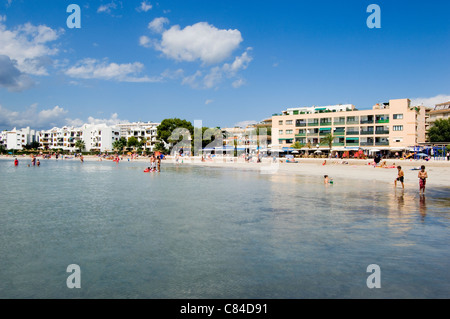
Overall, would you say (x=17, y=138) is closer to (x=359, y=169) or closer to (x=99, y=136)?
(x=99, y=136)

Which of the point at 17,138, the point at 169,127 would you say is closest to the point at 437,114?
the point at 169,127

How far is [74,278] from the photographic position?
6930mm

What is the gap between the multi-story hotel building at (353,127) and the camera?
70.5m

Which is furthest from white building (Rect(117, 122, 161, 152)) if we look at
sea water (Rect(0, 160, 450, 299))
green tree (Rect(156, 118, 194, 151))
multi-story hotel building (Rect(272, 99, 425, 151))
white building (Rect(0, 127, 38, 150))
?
sea water (Rect(0, 160, 450, 299))

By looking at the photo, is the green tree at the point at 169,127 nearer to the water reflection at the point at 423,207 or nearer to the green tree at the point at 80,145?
the green tree at the point at 80,145

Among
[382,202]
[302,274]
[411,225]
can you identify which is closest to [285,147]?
[382,202]

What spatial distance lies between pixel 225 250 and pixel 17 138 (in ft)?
597

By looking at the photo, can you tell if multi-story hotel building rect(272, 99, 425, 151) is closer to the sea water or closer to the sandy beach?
the sandy beach

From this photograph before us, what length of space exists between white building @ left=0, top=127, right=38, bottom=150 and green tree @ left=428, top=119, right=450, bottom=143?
169m

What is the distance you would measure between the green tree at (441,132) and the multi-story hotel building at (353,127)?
2476 millimetres

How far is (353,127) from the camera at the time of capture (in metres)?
77.8

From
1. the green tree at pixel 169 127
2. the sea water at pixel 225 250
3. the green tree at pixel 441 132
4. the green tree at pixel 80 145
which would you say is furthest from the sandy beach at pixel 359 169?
the green tree at pixel 80 145

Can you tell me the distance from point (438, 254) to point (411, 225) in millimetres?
3419
